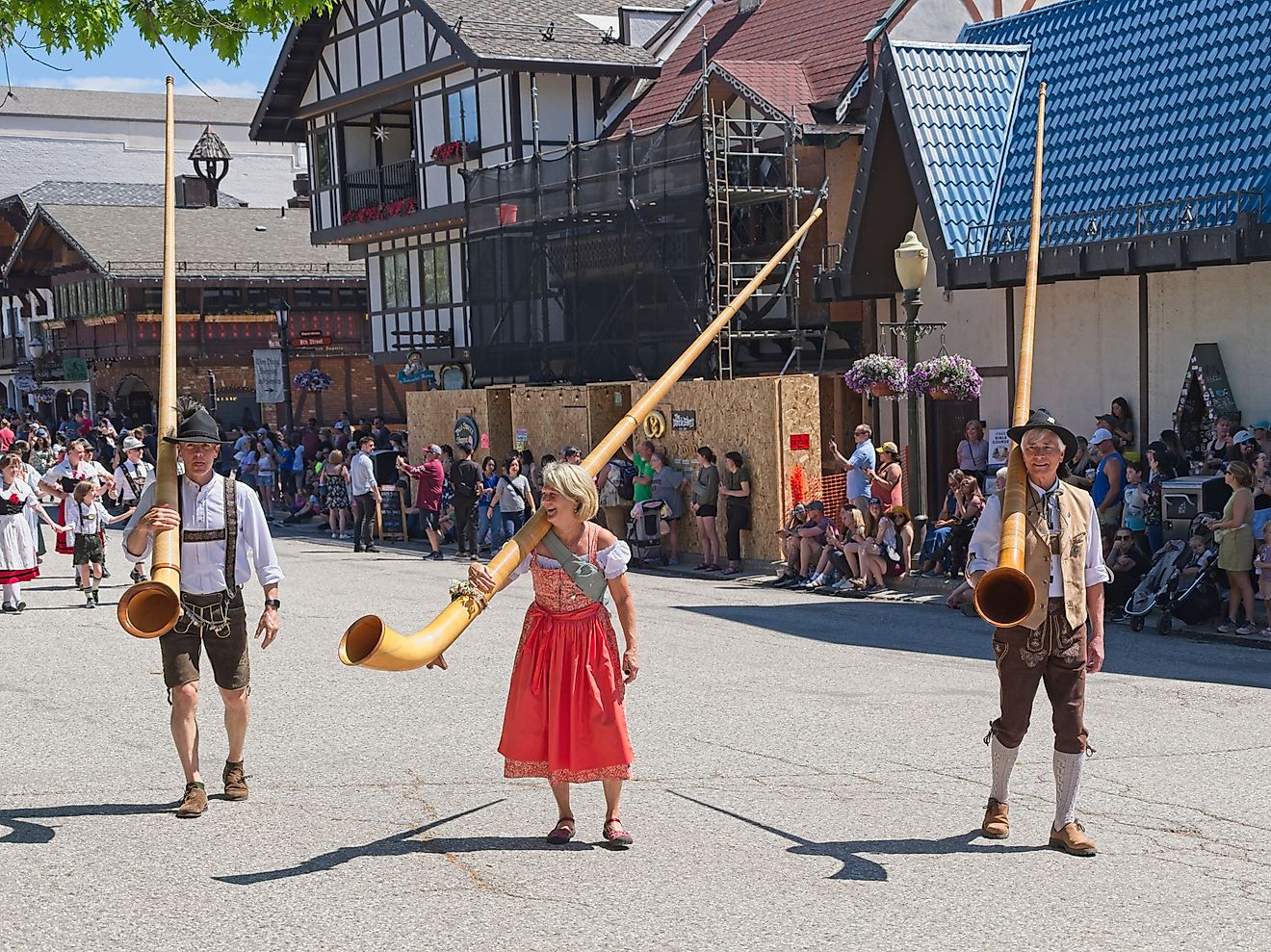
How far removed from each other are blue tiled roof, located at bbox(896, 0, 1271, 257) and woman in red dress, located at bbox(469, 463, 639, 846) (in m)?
12.8

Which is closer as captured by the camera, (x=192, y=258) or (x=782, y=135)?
(x=782, y=135)

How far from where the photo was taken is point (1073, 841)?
22.9ft

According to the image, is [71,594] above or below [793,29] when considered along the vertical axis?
below

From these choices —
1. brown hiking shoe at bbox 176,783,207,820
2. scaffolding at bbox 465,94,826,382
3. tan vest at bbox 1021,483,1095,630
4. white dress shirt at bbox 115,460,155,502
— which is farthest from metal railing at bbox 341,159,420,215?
tan vest at bbox 1021,483,1095,630

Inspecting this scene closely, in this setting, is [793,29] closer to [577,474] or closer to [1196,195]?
[1196,195]

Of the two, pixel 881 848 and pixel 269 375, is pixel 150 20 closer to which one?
pixel 881 848

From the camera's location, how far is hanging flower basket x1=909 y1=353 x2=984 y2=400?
736 inches

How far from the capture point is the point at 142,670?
1255cm

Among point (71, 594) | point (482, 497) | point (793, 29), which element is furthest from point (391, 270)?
point (71, 594)

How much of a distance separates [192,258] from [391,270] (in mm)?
14320

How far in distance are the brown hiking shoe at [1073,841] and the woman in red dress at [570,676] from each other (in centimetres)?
189

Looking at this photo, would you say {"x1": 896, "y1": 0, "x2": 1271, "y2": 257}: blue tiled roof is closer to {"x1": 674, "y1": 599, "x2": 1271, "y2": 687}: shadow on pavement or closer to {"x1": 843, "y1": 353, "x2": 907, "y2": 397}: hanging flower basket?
{"x1": 843, "y1": 353, "x2": 907, "y2": 397}: hanging flower basket

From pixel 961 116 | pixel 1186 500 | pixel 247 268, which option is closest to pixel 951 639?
pixel 1186 500

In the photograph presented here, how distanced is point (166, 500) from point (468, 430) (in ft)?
68.0
